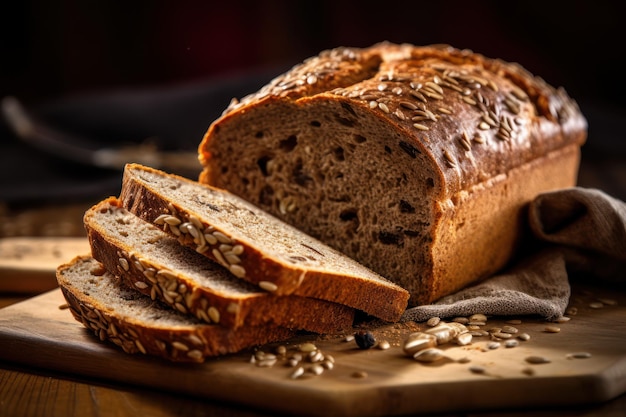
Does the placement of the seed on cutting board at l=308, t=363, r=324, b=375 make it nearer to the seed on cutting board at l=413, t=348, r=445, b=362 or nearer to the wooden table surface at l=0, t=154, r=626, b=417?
the wooden table surface at l=0, t=154, r=626, b=417

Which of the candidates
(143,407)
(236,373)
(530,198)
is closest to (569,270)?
(530,198)

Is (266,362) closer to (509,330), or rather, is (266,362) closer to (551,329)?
(509,330)

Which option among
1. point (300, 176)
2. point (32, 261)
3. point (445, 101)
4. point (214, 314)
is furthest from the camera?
point (32, 261)

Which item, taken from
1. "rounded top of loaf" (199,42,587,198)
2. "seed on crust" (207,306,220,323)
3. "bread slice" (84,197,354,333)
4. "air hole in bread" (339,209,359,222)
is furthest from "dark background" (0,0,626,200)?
"seed on crust" (207,306,220,323)

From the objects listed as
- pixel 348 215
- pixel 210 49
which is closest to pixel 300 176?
pixel 348 215

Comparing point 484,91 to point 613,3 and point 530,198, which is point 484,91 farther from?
point 613,3

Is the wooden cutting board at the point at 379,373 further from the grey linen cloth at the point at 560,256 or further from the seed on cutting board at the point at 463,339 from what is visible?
the grey linen cloth at the point at 560,256

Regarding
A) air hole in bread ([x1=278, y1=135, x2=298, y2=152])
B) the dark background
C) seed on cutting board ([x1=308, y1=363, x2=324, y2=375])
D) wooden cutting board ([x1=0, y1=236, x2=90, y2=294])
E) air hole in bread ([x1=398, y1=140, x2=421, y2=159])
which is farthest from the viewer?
the dark background
